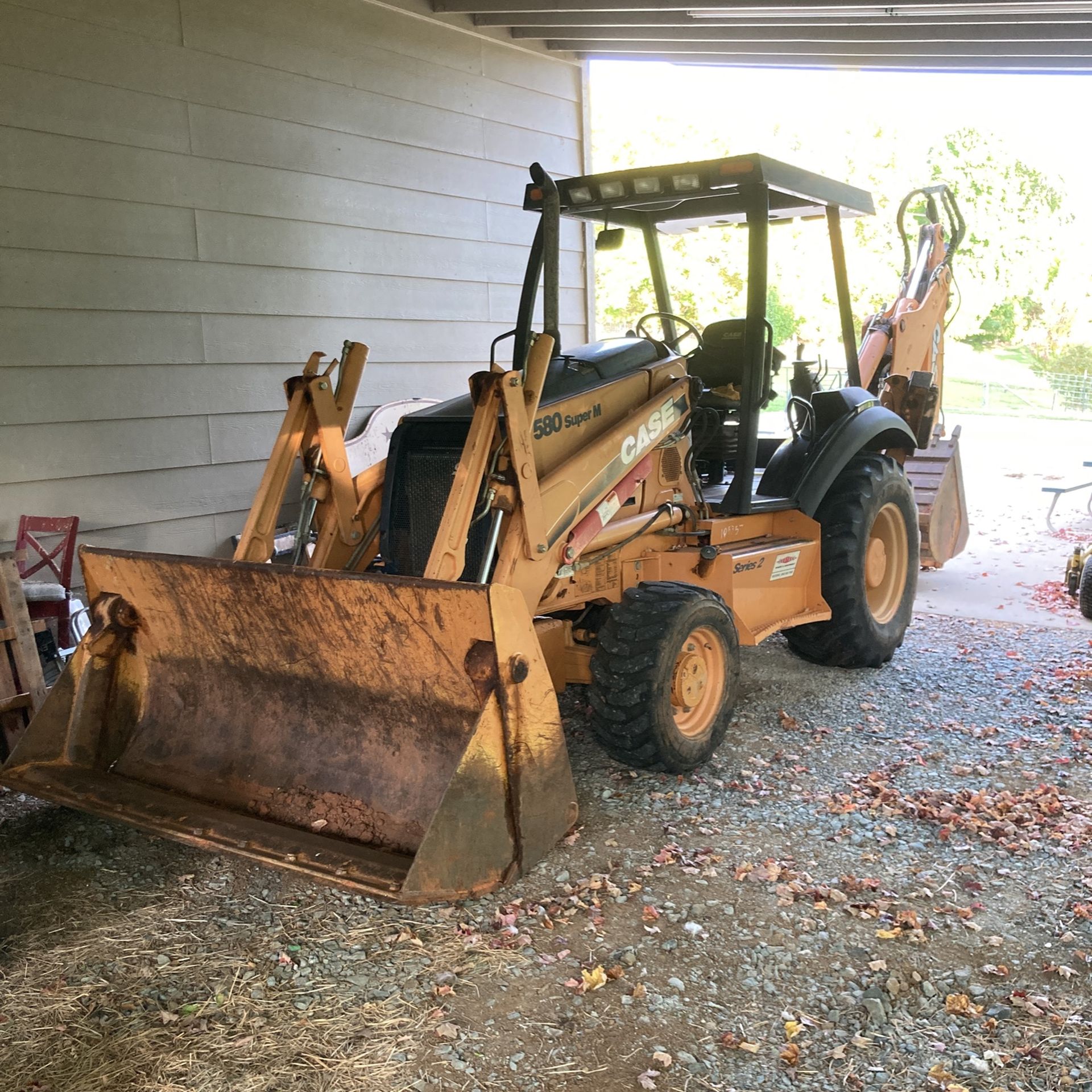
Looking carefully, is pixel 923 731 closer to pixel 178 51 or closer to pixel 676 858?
pixel 676 858

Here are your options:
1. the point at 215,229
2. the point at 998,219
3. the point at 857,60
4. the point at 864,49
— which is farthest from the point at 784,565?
the point at 998,219

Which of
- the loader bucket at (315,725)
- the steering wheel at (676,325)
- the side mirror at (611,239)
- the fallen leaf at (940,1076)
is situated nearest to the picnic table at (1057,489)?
the steering wheel at (676,325)

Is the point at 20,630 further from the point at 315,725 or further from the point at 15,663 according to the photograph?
the point at 315,725

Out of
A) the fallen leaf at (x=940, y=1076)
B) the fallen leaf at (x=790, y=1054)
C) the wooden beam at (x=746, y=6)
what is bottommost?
the fallen leaf at (x=940, y=1076)

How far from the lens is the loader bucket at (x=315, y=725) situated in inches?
117

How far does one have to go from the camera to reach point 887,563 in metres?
5.79

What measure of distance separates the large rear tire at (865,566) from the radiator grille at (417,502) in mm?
2185

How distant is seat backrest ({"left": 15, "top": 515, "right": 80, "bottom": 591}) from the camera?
4.85m

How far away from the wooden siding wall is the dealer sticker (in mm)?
2944

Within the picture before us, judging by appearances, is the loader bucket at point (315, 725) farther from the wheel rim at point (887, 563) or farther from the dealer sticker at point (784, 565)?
the wheel rim at point (887, 563)

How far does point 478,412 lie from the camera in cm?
336

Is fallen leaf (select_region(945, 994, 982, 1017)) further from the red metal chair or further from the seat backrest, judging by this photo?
the seat backrest

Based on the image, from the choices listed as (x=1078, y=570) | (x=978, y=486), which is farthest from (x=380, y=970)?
(x=978, y=486)

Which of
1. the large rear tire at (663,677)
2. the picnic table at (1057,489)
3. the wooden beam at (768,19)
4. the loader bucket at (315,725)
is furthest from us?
the picnic table at (1057,489)
